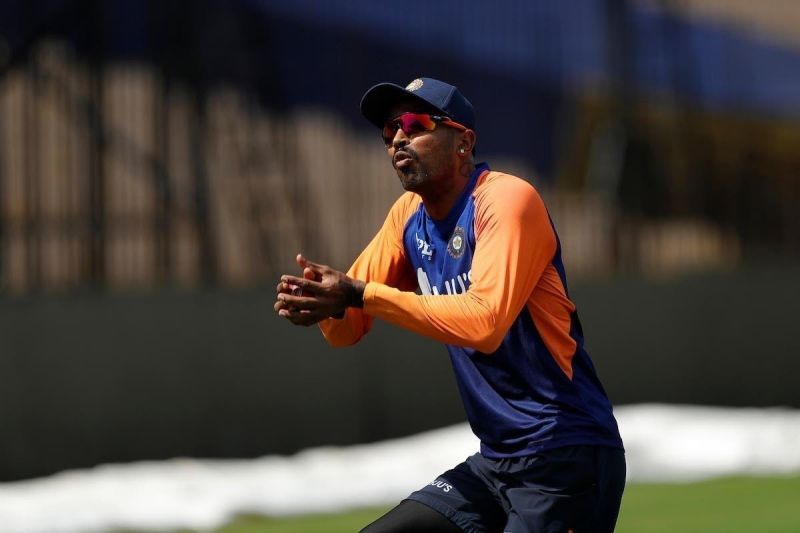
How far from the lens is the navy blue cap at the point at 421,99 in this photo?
3.78 metres

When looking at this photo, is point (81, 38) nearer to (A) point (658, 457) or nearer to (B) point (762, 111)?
(A) point (658, 457)

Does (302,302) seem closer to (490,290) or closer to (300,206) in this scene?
(490,290)

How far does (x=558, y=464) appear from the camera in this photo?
3.77 metres

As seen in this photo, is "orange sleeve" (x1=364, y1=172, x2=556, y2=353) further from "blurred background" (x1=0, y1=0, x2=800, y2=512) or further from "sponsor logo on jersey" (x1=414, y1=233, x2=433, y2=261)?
"blurred background" (x1=0, y1=0, x2=800, y2=512)

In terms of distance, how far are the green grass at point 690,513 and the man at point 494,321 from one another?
3.64 meters

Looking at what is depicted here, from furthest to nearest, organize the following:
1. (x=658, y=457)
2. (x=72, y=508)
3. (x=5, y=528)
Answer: (x=658, y=457)
(x=72, y=508)
(x=5, y=528)

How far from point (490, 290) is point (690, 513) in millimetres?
4800

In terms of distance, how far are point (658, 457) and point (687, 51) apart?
14.8 feet

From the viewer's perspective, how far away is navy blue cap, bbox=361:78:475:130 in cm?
378

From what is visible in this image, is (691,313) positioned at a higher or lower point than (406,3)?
lower

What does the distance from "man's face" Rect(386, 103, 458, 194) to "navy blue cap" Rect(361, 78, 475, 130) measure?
0.13 feet

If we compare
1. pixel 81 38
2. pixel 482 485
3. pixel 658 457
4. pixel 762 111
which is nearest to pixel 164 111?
pixel 81 38

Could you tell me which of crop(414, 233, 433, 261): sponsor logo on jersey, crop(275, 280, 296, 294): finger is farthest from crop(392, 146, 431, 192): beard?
crop(275, 280, 296, 294): finger

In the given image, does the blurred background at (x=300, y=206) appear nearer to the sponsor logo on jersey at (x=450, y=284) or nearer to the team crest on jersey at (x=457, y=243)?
the sponsor logo on jersey at (x=450, y=284)
